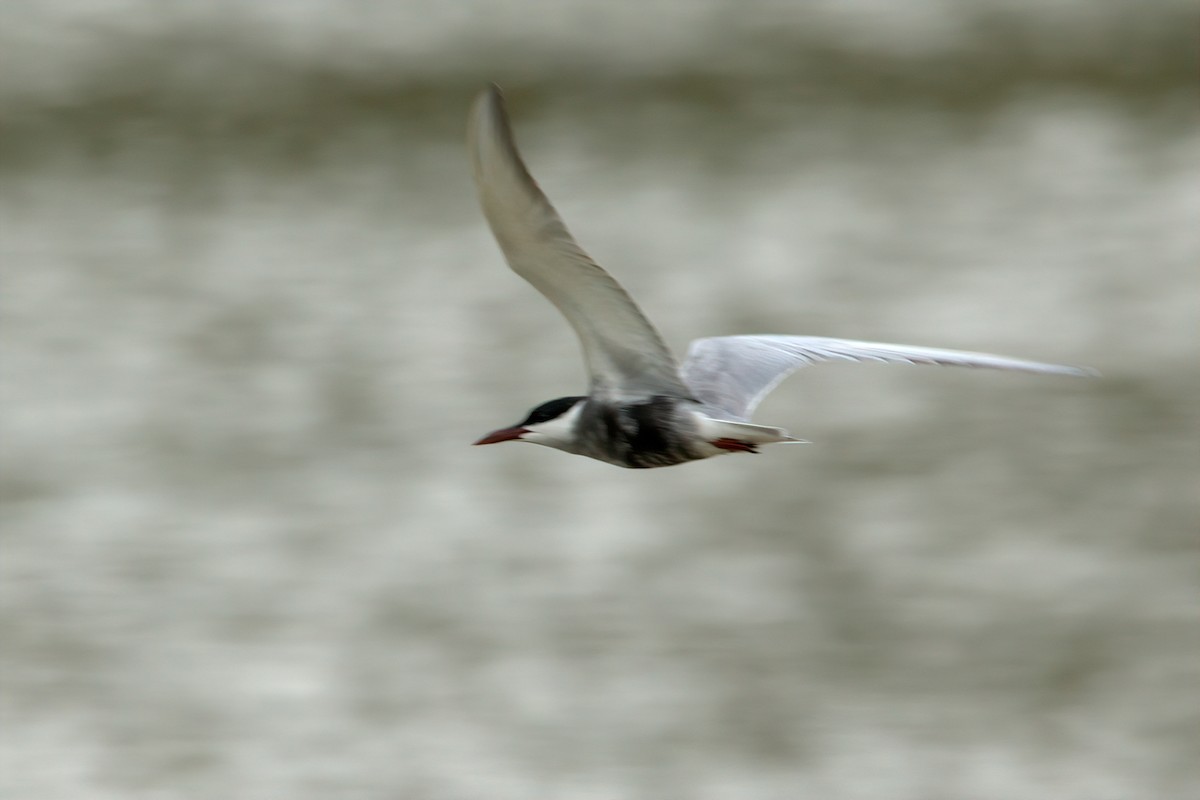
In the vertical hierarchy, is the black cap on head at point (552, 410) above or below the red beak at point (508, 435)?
above

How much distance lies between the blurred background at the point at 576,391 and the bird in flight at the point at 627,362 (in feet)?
3.34

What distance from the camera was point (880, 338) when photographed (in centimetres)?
238

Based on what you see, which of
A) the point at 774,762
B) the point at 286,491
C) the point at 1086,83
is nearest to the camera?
the point at 774,762

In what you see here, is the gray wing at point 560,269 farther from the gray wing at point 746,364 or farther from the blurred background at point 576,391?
the blurred background at point 576,391

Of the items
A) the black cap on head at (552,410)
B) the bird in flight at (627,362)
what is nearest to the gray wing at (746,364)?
the bird in flight at (627,362)

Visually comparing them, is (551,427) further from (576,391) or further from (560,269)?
(576,391)

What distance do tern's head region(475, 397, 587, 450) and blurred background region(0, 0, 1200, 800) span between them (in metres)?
1.06

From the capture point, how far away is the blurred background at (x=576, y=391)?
233 cm

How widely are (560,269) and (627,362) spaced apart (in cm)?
15

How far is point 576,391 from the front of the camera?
233 cm

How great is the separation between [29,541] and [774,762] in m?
1.20

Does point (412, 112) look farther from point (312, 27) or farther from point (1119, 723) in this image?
point (1119, 723)

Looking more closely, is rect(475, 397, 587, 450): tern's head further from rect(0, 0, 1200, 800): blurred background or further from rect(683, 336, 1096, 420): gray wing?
rect(0, 0, 1200, 800): blurred background

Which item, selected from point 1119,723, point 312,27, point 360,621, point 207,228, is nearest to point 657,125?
point 312,27
